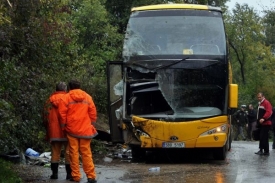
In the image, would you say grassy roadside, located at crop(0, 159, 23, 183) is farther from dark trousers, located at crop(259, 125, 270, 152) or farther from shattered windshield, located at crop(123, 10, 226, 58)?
dark trousers, located at crop(259, 125, 270, 152)

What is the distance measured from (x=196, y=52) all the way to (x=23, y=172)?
5228 mm

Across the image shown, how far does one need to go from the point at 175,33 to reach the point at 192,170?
375 centimetres

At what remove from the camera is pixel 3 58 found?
35.1 ft

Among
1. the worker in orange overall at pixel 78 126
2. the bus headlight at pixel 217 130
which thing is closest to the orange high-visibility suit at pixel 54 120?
the worker in orange overall at pixel 78 126

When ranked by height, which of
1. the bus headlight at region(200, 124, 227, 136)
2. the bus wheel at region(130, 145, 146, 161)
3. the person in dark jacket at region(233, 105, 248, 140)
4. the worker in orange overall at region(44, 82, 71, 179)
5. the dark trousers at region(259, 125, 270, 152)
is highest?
the worker in orange overall at region(44, 82, 71, 179)

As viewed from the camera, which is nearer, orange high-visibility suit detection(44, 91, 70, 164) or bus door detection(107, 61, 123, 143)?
orange high-visibility suit detection(44, 91, 70, 164)

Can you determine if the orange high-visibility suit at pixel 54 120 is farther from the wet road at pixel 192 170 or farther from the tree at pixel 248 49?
the tree at pixel 248 49

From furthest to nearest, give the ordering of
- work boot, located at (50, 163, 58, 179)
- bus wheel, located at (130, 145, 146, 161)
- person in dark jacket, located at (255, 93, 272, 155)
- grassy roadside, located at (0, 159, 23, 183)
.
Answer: person in dark jacket, located at (255, 93, 272, 155), bus wheel, located at (130, 145, 146, 161), work boot, located at (50, 163, 58, 179), grassy roadside, located at (0, 159, 23, 183)

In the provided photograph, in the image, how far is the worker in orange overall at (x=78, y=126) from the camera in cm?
1098

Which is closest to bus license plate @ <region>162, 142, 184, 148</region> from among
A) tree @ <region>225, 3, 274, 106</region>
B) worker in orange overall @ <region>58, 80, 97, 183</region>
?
worker in orange overall @ <region>58, 80, 97, 183</region>

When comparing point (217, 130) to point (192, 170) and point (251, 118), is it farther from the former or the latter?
point (251, 118)

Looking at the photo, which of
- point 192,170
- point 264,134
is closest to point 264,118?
point 264,134

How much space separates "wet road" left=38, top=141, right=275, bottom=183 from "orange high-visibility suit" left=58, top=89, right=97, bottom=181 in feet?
1.95

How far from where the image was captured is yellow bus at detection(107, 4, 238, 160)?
48.5ft
